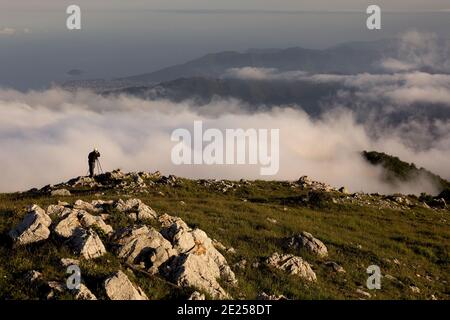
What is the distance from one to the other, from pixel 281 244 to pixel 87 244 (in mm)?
10275

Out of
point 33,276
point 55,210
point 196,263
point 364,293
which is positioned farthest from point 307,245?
point 33,276

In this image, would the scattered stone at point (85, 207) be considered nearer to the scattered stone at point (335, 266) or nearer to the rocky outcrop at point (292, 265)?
the rocky outcrop at point (292, 265)

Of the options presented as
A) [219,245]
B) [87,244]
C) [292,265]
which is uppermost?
[87,244]

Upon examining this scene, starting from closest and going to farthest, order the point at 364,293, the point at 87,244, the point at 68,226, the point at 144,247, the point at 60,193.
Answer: the point at 87,244, the point at 144,247, the point at 68,226, the point at 364,293, the point at 60,193

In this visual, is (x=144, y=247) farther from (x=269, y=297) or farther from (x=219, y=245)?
(x=269, y=297)

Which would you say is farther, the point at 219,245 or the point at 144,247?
the point at 219,245

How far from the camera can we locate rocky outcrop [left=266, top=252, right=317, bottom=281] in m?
19.7

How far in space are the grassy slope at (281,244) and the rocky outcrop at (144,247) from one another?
648 millimetres

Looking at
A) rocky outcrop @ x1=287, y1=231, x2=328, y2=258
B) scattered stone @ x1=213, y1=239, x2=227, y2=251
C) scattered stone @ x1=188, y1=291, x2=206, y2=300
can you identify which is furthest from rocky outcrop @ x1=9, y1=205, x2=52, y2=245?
rocky outcrop @ x1=287, y1=231, x2=328, y2=258

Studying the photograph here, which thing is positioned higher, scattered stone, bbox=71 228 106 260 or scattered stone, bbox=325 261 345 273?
scattered stone, bbox=71 228 106 260

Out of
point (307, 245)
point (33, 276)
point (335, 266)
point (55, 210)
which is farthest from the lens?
point (307, 245)

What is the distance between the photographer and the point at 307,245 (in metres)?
23.6

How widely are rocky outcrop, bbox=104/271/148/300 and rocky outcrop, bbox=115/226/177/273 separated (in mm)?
2279

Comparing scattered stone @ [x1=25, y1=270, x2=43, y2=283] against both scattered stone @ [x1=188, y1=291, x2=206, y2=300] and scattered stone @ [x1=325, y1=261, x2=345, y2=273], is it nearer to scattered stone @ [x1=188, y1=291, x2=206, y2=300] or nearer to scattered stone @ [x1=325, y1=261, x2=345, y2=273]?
scattered stone @ [x1=188, y1=291, x2=206, y2=300]
